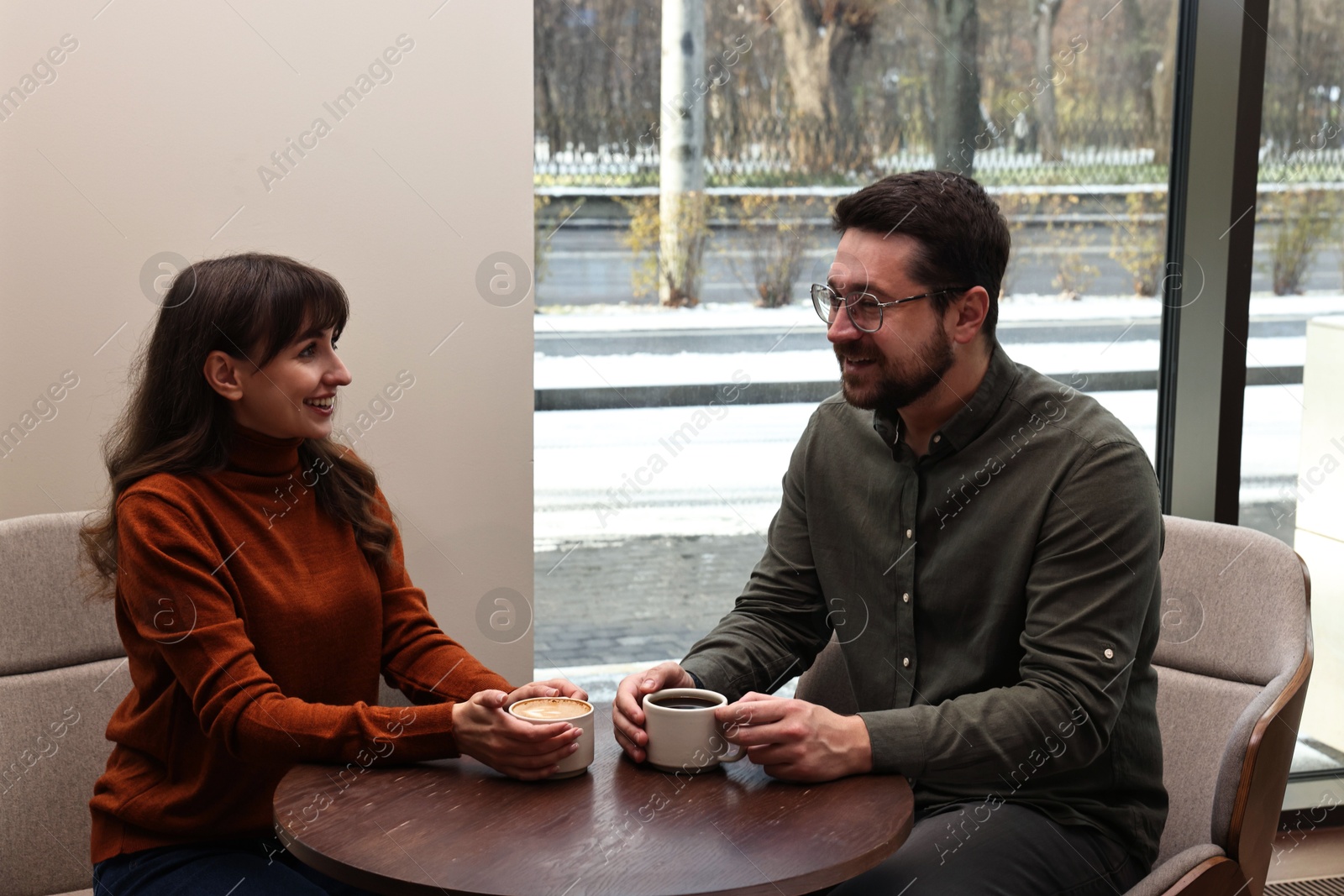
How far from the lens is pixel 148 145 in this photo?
2.13 meters

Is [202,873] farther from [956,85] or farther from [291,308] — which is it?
[956,85]

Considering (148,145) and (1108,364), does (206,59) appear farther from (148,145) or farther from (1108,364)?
(1108,364)

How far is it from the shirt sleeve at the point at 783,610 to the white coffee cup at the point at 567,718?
1.24 ft

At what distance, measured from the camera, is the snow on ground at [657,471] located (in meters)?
2.69

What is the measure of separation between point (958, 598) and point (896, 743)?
319 millimetres

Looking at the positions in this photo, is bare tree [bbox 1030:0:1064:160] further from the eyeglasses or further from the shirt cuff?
the shirt cuff

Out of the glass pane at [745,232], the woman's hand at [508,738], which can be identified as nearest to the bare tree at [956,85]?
the glass pane at [745,232]

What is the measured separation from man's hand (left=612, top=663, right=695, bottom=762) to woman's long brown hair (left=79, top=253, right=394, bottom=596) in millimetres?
682

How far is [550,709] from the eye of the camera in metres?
1.63

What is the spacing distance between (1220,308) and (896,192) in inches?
50.3

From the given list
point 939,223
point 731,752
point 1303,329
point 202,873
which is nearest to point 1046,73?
point 1303,329

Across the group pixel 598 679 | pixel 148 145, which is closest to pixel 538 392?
pixel 598 679

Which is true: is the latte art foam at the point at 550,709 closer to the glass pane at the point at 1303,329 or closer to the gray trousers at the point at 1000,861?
the gray trousers at the point at 1000,861

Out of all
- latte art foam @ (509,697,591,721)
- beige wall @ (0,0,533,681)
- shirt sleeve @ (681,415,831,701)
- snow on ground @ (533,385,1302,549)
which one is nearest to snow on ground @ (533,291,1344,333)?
snow on ground @ (533,385,1302,549)
